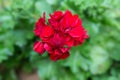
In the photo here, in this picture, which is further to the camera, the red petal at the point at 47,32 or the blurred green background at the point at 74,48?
the blurred green background at the point at 74,48

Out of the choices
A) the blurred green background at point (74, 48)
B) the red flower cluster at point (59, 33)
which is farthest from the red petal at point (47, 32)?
the blurred green background at point (74, 48)

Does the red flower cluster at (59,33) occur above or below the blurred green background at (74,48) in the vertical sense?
above

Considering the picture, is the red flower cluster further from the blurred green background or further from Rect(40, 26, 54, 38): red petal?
the blurred green background

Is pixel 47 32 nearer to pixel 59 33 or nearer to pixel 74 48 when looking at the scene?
pixel 59 33

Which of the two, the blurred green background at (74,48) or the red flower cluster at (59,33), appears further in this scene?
the blurred green background at (74,48)

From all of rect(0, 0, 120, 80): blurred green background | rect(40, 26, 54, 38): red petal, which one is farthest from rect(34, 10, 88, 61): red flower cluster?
rect(0, 0, 120, 80): blurred green background

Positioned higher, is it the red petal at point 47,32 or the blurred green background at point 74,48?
the red petal at point 47,32

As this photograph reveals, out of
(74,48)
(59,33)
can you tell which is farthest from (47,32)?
(74,48)

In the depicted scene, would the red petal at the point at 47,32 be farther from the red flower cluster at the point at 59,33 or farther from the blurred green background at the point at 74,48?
the blurred green background at the point at 74,48
